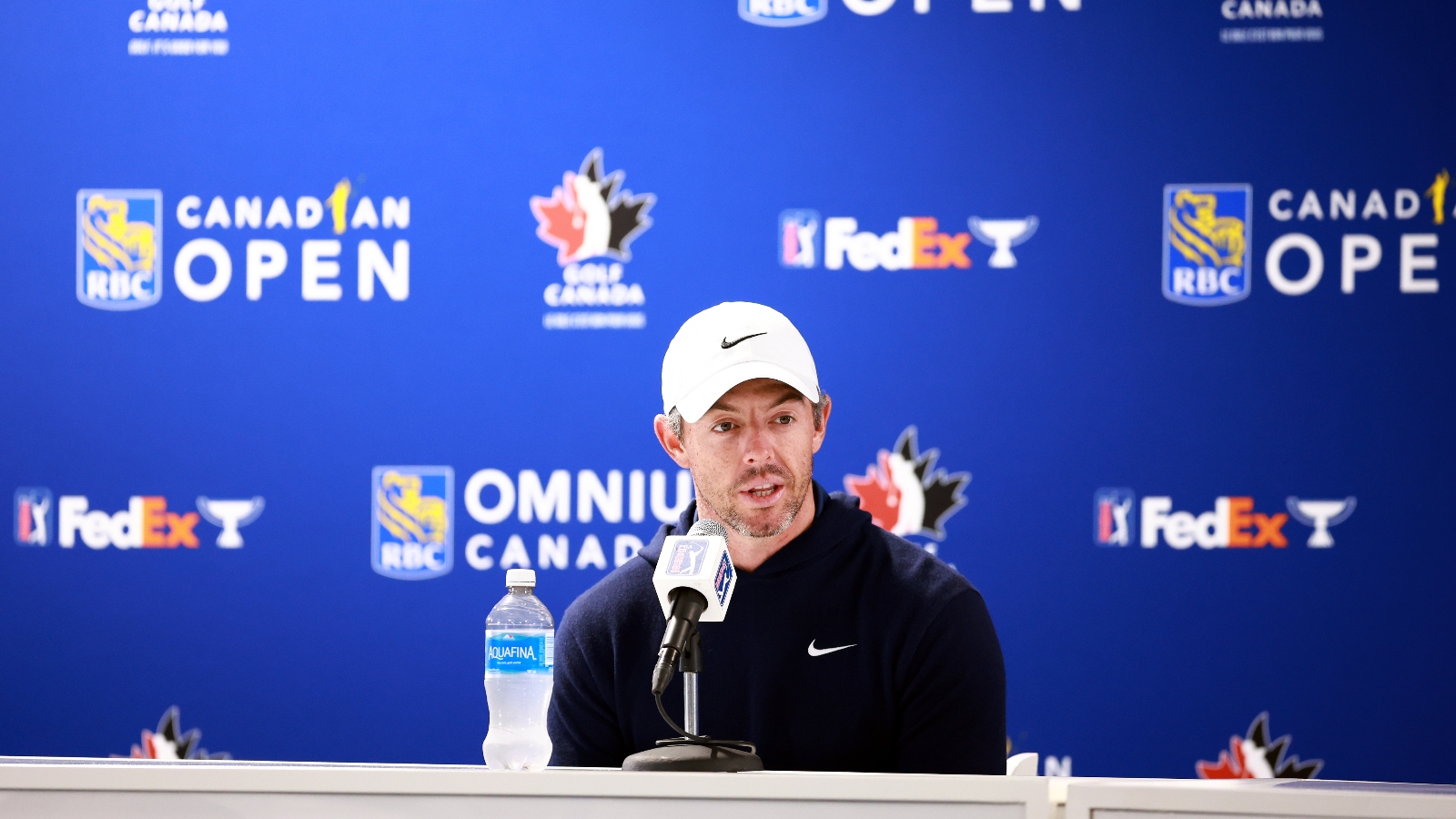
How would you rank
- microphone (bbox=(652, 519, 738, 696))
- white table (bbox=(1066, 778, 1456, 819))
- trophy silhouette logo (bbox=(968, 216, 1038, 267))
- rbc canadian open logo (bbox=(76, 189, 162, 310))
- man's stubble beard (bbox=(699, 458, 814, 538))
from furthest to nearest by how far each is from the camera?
rbc canadian open logo (bbox=(76, 189, 162, 310))
trophy silhouette logo (bbox=(968, 216, 1038, 267))
man's stubble beard (bbox=(699, 458, 814, 538))
microphone (bbox=(652, 519, 738, 696))
white table (bbox=(1066, 778, 1456, 819))

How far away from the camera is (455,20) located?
2.86 m

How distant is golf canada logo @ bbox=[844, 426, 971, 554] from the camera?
2.76 m

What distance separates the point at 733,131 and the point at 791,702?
1.52 meters

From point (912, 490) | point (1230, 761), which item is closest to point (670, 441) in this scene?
point (912, 490)

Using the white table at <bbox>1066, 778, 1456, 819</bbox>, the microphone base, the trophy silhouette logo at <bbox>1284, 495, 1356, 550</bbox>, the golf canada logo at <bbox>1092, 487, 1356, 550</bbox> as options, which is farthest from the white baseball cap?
→ the trophy silhouette logo at <bbox>1284, 495, 1356, 550</bbox>

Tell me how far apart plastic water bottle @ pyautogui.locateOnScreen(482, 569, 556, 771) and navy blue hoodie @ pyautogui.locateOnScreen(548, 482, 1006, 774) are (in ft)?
0.93

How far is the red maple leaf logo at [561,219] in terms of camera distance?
283cm

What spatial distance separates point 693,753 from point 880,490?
5.26ft

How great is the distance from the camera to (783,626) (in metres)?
1.71

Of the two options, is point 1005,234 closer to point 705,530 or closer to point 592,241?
point 592,241

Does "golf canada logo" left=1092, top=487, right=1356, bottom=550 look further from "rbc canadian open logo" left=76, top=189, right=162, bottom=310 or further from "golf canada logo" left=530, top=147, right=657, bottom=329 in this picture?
"rbc canadian open logo" left=76, top=189, right=162, bottom=310

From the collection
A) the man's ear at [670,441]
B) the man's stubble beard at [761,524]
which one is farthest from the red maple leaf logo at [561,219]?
the man's stubble beard at [761,524]

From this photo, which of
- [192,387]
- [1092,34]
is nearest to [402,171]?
[192,387]

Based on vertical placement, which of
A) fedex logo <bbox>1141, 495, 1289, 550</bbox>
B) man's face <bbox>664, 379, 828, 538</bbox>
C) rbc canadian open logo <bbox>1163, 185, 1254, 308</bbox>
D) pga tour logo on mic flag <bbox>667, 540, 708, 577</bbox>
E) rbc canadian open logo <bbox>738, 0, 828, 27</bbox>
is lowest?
fedex logo <bbox>1141, 495, 1289, 550</bbox>
